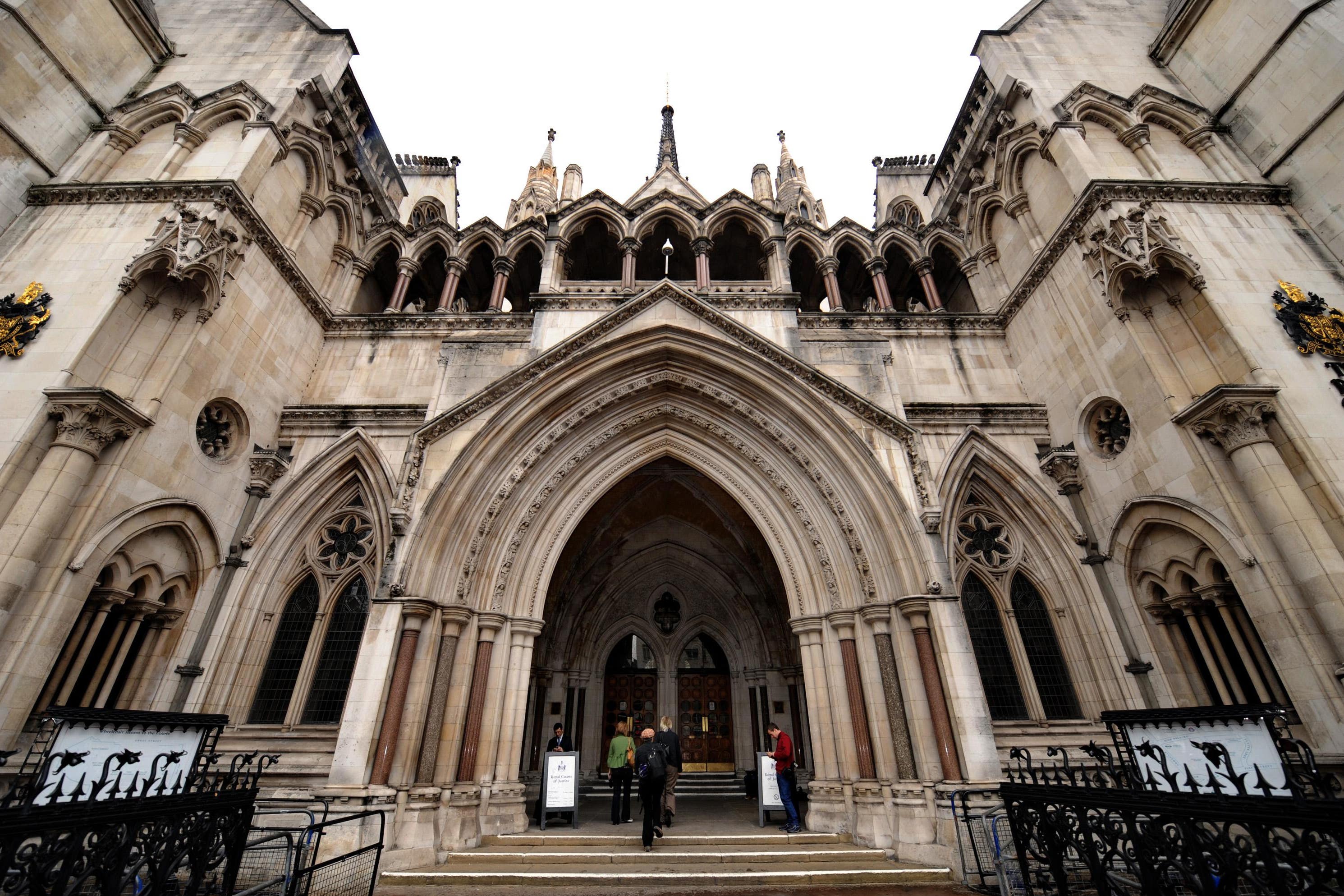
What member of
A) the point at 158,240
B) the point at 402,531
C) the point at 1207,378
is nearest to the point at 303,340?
the point at 158,240

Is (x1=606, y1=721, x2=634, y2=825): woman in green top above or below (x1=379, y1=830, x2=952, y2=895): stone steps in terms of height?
above

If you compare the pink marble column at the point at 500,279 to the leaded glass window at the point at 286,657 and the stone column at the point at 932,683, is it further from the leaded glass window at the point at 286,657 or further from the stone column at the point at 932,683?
the stone column at the point at 932,683

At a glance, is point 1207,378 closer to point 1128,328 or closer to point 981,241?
point 1128,328

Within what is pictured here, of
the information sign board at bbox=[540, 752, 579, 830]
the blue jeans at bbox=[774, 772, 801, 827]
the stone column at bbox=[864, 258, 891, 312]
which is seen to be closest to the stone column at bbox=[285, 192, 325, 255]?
the information sign board at bbox=[540, 752, 579, 830]

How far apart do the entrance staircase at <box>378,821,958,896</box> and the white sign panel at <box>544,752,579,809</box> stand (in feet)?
2.38

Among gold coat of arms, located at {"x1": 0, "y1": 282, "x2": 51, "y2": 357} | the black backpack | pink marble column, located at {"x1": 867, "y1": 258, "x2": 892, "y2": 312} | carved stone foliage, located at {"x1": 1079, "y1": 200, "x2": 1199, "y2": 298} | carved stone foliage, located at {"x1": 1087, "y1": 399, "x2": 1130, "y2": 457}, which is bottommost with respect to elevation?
the black backpack

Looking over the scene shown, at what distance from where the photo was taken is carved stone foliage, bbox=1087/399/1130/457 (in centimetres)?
1071

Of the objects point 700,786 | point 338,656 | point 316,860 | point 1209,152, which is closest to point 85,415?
point 338,656

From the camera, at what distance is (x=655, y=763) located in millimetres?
8297

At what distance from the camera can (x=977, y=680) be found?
9102 millimetres

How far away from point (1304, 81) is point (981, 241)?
5.84 m

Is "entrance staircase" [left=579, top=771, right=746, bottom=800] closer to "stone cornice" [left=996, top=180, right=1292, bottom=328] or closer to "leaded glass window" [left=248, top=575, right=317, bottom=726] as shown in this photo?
"leaded glass window" [left=248, top=575, right=317, bottom=726]

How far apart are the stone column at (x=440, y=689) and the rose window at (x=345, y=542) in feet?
9.53

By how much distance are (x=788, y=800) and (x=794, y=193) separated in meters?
25.1
